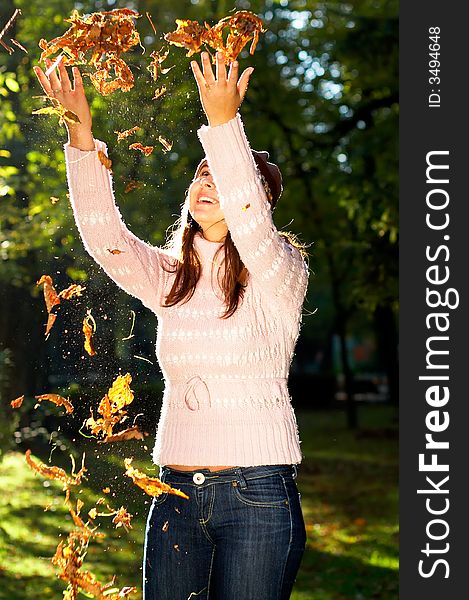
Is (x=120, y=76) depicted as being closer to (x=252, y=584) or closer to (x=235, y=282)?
(x=235, y=282)

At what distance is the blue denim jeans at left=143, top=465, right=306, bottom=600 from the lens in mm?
2447

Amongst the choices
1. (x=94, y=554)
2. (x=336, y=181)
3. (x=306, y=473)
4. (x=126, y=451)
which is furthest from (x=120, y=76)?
(x=306, y=473)

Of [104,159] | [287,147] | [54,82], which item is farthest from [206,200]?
[287,147]

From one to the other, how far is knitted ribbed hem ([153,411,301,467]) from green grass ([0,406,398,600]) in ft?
1.54

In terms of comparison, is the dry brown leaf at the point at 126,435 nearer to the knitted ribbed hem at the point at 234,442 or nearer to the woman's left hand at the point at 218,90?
the knitted ribbed hem at the point at 234,442

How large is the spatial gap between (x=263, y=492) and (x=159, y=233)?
8.55 meters

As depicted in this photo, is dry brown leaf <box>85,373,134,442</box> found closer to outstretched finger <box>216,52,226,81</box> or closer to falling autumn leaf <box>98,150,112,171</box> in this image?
falling autumn leaf <box>98,150,112,171</box>

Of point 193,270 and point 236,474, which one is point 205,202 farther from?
point 236,474

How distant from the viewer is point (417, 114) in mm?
7434

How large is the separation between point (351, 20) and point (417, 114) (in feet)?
14.2

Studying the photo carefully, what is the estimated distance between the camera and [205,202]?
2697mm

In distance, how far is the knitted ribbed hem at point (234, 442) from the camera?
250cm

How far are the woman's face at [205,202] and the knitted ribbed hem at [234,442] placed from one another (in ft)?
1.65

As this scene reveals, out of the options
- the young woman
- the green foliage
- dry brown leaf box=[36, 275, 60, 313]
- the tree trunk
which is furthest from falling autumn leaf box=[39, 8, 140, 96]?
the tree trunk
